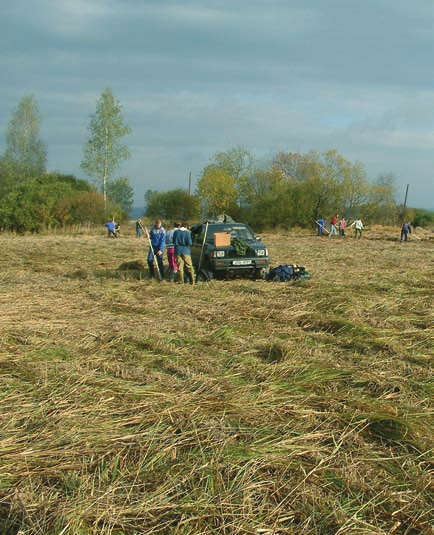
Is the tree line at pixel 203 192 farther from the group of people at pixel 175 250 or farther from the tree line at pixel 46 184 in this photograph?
the group of people at pixel 175 250

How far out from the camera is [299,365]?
590 cm

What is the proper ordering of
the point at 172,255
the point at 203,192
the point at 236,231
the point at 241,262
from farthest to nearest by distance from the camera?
the point at 203,192, the point at 236,231, the point at 172,255, the point at 241,262

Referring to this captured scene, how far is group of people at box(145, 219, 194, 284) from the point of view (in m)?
12.7

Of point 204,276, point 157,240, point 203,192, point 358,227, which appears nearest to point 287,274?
point 204,276

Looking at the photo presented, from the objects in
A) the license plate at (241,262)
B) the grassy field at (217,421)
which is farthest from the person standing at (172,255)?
the grassy field at (217,421)

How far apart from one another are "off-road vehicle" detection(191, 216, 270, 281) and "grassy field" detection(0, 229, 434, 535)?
3.91 m

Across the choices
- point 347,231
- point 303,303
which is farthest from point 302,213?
point 303,303

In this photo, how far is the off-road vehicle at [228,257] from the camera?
13164 millimetres

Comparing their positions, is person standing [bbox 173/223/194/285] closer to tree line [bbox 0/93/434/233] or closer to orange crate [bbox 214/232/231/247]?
orange crate [bbox 214/232/231/247]

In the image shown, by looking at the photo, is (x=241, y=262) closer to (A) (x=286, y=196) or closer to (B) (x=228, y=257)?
(B) (x=228, y=257)

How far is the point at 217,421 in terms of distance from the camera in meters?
4.34

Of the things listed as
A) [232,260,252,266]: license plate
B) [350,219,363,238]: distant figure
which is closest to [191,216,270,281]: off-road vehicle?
[232,260,252,266]: license plate

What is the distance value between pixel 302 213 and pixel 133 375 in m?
41.1

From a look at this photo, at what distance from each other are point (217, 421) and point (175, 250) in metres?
8.69
